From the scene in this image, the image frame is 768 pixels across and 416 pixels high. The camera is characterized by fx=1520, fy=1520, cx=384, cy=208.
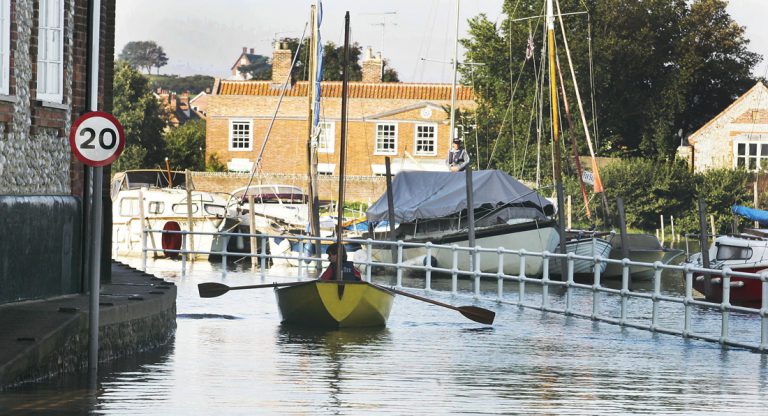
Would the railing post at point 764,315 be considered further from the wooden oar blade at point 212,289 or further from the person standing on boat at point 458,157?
the person standing on boat at point 458,157

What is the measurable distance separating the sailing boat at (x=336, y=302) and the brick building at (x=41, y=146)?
3.32 meters

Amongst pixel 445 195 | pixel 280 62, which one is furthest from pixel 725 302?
pixel 280 62

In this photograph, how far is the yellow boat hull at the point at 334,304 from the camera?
21.4m

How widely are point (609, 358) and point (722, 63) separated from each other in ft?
238

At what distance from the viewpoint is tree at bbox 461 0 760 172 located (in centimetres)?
8106

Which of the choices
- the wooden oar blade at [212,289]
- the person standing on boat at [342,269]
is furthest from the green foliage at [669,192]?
the person standing on boat at [342,269]

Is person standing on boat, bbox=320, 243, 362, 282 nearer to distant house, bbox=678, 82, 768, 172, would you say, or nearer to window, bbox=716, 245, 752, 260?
window, bbox=716, 245, 752, 260

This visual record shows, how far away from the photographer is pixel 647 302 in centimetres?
3347

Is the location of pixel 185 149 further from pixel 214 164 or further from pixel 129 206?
pixel 129 206

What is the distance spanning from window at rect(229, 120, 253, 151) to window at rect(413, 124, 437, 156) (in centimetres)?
962

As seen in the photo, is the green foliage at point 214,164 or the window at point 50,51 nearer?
the window at point 50,51

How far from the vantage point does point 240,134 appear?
88.4 meters

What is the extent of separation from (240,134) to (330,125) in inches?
210

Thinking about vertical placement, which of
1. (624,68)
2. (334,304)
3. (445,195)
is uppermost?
(624,68)
